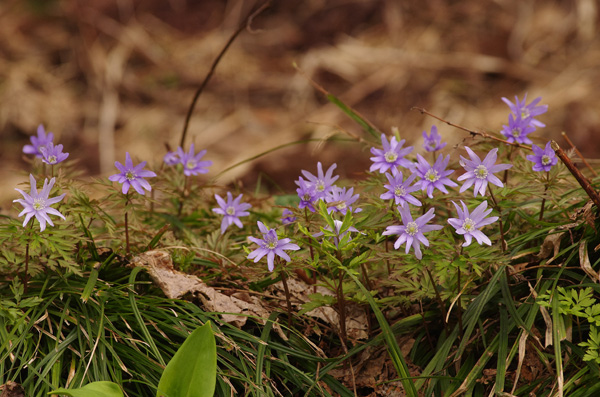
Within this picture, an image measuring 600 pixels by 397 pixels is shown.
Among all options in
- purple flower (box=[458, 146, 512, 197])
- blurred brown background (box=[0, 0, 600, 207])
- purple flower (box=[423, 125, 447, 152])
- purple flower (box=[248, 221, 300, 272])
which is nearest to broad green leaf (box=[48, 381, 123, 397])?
purple flower (box=[248, 221, 300, 272])

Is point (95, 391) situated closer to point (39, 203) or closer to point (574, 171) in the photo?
point (39, 203)

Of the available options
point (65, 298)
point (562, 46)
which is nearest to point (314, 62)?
point (562, 46)

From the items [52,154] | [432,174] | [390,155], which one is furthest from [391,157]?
[52,154]

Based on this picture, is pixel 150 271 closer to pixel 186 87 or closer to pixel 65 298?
pixel 65 298

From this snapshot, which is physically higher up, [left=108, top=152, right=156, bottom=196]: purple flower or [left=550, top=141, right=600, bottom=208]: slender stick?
[left=108, top=152, right=156, bottom=196]: purple flower

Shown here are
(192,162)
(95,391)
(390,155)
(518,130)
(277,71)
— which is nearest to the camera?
(95,391)

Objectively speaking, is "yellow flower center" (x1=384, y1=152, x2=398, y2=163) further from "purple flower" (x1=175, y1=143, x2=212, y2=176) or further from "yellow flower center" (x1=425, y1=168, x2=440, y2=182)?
"purple flower" (x1=175, y1=143, x2=212, y2=176)


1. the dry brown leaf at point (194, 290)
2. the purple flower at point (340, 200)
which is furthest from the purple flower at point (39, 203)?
the purple flower at point (340, 200)
